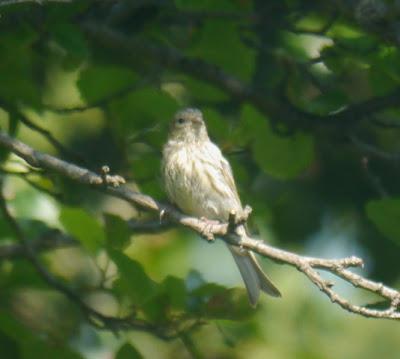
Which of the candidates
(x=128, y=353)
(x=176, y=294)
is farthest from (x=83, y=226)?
(x=128, y=353)

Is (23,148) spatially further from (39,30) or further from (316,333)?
(316,333)

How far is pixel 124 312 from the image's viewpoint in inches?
215

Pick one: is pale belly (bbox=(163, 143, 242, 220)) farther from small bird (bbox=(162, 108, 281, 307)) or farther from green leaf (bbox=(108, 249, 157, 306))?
green leaf (bbox=(108, 249, 157, 306))

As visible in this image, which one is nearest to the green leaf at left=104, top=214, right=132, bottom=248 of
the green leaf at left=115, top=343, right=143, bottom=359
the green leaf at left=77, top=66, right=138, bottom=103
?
the green leaf at left=115, top=343, right=143, bottom=359

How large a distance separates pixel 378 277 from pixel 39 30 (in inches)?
140

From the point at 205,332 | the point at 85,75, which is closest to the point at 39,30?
the point at 85,75

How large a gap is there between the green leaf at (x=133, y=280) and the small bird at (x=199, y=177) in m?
1.08

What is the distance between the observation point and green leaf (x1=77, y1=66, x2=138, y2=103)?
18.5ft

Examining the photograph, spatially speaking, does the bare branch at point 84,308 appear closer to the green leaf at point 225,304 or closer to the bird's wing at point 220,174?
the green leaf at point 225,304

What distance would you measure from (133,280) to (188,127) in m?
2.08

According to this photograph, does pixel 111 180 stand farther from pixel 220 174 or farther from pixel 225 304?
pixel 220 174

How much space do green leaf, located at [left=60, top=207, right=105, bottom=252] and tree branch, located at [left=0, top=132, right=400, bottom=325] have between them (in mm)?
877

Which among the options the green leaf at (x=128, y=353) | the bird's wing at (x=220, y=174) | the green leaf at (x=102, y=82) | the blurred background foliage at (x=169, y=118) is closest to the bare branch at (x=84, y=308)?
the blurred background foliage at (x=169, y=118)

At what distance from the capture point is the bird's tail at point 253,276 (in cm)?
570
